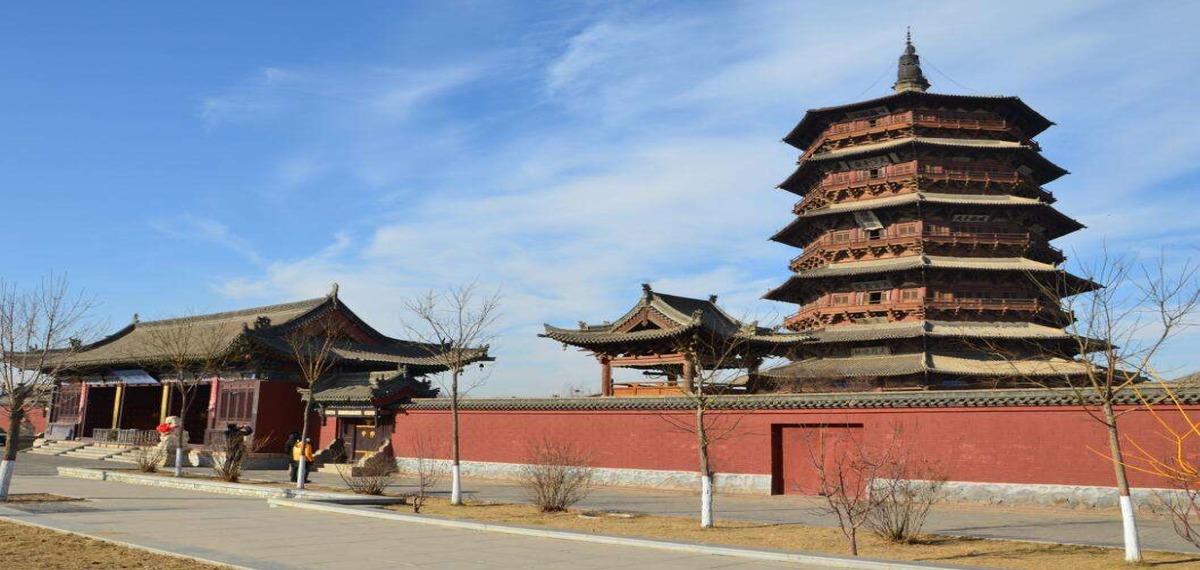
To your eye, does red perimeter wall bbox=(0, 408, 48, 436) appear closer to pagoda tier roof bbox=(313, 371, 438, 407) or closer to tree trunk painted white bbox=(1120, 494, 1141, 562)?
pagoda tier roof bbox=(313, 371, 438, 407)

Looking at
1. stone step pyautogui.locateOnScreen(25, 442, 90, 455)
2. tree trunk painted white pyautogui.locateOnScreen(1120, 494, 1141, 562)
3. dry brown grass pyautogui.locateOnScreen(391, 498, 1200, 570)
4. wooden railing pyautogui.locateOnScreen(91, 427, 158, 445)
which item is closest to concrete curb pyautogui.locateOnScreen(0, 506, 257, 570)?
dry brown grass pyautogui.locateOnScreen(391, 498, 1200, 570)

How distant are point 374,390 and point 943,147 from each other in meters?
22.9

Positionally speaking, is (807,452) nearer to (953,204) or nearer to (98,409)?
(953,204)

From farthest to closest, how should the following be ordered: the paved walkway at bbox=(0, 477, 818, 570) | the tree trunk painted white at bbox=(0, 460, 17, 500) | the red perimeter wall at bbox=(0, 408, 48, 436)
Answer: the red perimeter wall at bbox=(0, 408, 48, 436) < the tree trunk painted white at bbox=(0, 460, 17, 500) < the paved walkway at bbox=(0, 477, 818, 570)

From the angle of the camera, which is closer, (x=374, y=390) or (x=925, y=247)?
(x=374, y=390)

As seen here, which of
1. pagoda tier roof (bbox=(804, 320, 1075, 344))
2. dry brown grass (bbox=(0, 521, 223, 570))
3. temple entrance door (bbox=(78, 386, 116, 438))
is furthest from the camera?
temple entrance door (bbox=(78, 386, 116, 438))

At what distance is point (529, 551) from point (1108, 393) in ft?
26.6

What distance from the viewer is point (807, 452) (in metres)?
22.3

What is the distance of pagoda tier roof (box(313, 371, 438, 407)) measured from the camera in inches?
1203

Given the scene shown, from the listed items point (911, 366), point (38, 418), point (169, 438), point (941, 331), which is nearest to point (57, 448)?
point (169, 438)

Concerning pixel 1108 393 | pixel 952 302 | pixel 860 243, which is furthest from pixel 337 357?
pixel 1108 393

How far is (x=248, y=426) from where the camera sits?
108 ft

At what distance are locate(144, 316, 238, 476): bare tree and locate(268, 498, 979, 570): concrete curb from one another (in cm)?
1770

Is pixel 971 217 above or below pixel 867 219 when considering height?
below
